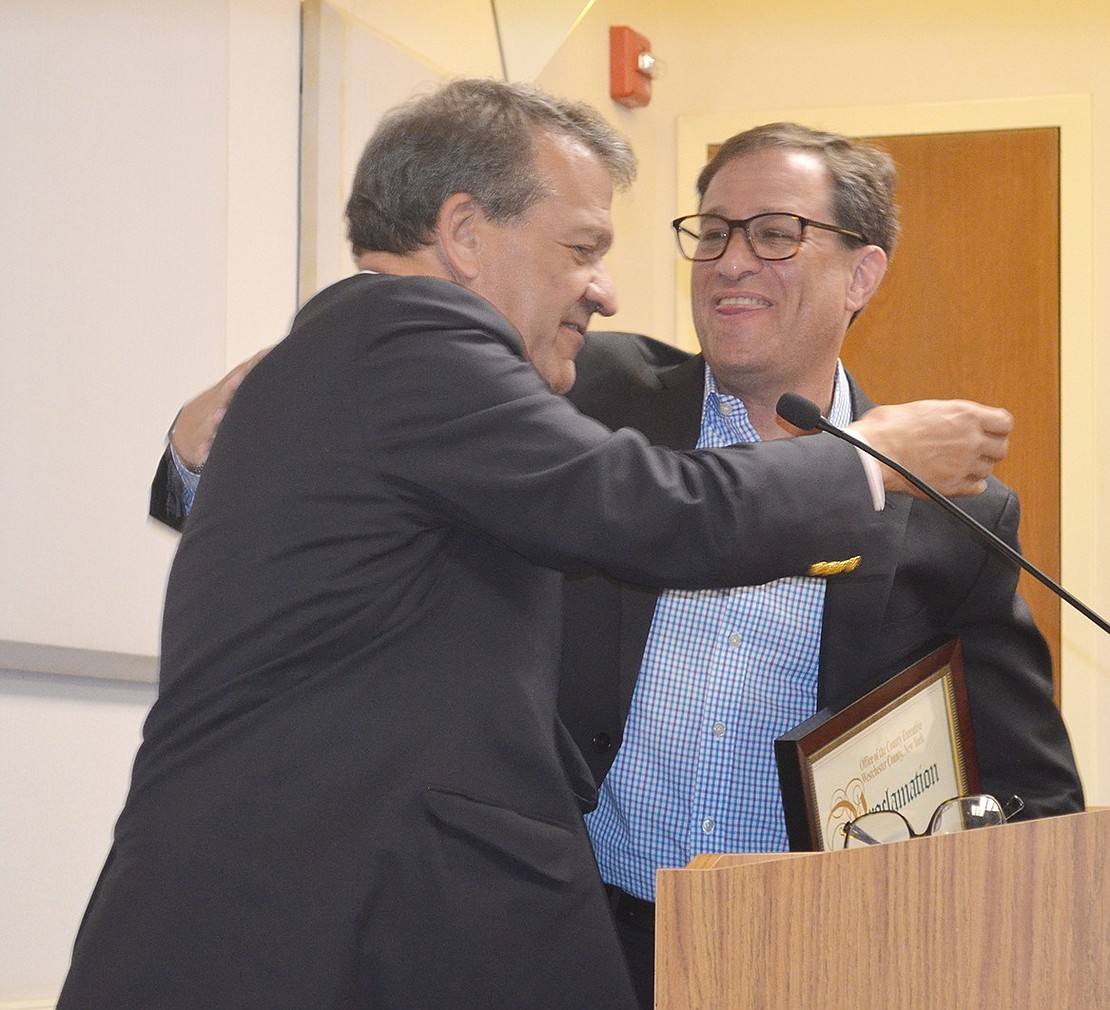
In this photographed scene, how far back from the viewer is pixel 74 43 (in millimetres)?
2279

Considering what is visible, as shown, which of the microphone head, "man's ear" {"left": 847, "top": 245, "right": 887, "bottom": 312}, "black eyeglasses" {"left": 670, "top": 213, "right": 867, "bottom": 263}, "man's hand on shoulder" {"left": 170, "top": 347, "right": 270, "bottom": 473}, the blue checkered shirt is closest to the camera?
the microphone head

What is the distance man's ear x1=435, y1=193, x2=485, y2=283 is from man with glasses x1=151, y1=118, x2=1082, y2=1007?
327mm

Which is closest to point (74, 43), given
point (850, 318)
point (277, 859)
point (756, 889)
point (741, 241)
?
point (741, 241)

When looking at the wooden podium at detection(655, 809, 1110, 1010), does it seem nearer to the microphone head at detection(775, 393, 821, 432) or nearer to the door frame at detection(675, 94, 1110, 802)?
the microphone head at detection(775, 393, 821, 432)

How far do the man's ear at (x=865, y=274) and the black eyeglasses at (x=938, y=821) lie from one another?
2.68ft

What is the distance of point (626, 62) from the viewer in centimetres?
409

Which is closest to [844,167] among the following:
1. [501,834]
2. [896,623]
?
[896,623]

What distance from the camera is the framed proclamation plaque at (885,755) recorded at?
142cm

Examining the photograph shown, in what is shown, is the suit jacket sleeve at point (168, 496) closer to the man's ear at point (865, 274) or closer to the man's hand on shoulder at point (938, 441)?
the man's hand on shoulder at point (938, 441)

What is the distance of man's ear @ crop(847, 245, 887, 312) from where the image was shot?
2164 mm

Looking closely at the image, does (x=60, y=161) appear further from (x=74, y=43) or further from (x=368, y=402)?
(x=368, y=402)

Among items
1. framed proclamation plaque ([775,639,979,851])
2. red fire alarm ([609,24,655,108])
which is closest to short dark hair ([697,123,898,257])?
framed proclamation plaque ([775,639,979,851])

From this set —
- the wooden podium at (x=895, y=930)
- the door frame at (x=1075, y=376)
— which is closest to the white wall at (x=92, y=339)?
the wooden podium at (x=895, y=930)

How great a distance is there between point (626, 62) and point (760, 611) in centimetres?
263
